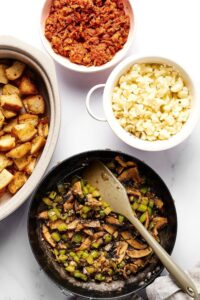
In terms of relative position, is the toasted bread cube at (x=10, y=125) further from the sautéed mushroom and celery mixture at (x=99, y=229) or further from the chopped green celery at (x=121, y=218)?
the chopped green celery at (x=121, y=218)

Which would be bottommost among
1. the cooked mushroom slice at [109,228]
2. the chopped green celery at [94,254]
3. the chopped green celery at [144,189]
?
the chopped green celery at [94,254]

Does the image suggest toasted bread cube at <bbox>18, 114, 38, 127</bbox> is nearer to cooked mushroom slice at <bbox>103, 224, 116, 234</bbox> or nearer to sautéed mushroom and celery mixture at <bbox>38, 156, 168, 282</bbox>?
sautéed mushroom and celery mixture at <bbox>38, 156, 168, 282</bbox>

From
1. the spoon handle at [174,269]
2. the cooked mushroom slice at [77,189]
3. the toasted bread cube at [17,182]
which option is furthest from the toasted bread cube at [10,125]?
the spoon handle at [174,269]

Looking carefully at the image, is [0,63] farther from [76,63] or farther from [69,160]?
[69,160]

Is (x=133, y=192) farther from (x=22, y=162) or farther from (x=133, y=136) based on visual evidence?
(x=22, y=162)

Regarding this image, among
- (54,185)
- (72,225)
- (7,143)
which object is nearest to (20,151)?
(7,143)
